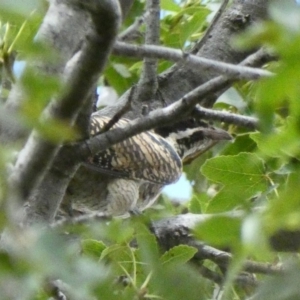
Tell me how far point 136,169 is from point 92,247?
823 mm

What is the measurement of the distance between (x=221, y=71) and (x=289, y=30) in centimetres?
46

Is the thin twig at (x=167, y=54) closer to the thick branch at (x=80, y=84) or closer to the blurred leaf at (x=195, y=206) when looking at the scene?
the thick branch at (x=80, y=84)

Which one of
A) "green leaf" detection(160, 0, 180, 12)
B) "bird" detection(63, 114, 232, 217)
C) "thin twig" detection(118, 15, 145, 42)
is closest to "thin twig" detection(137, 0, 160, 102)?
"thin twig" detection(118, 15, 145, 42)

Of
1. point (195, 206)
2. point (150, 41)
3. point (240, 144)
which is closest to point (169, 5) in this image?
point (240, 144)

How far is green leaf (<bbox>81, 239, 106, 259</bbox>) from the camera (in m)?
1.33

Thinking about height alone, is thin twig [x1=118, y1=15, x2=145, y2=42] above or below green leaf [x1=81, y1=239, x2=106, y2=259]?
above

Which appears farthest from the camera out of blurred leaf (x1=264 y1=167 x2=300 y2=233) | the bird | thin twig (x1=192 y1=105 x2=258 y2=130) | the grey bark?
the bird

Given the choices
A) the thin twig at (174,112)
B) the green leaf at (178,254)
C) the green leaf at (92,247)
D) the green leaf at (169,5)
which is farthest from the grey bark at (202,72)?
the thin twig at (174,112)

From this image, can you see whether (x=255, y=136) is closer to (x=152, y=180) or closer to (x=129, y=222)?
(x=129, y=222)

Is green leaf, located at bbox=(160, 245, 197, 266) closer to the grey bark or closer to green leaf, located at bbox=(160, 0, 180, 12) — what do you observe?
the grey bark

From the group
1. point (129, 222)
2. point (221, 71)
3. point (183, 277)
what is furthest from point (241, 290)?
point (183, 277)

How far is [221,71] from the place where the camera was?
88 cm

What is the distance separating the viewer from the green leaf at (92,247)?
1326mm

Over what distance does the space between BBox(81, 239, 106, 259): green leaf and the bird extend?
631mm
